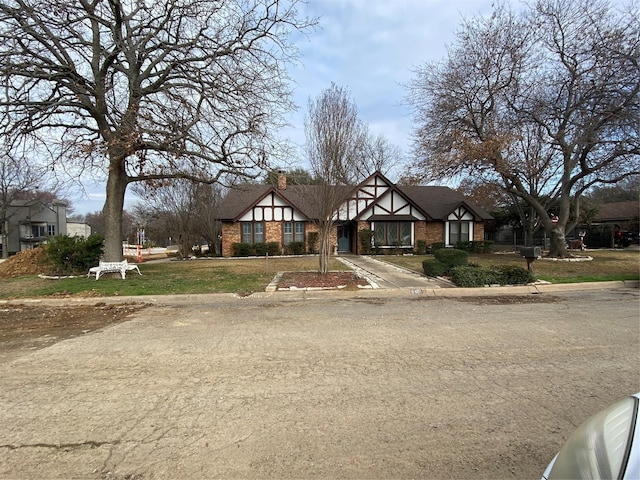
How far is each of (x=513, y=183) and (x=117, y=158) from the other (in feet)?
60.3

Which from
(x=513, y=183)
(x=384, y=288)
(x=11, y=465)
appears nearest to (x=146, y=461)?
(x=11, y=465)

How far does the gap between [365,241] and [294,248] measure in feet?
16.7

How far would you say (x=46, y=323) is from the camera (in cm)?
712

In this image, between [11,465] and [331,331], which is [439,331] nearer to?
[331,331]

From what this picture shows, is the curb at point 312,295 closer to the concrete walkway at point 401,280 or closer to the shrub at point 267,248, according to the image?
the concrete walkway at point 401,280

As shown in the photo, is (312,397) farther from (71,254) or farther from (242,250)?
(242,250)

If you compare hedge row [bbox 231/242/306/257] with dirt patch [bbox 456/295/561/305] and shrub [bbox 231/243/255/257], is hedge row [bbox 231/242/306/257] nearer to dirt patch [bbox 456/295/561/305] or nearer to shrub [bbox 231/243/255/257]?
shrub [bbox 231/243/255/257]

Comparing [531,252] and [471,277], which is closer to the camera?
[471,277]

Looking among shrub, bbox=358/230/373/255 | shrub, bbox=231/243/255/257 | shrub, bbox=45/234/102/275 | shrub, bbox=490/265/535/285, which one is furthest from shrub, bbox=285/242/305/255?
shrub, bbox=490/265/535/285

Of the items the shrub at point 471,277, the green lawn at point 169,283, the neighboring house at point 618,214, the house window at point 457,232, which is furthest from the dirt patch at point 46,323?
the neighboring house at point 618,214

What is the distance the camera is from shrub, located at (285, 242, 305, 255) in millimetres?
25875

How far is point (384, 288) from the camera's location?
34.7ft

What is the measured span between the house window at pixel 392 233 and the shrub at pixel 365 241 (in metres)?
0.67

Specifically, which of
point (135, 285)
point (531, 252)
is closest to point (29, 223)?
point (135, 285)
